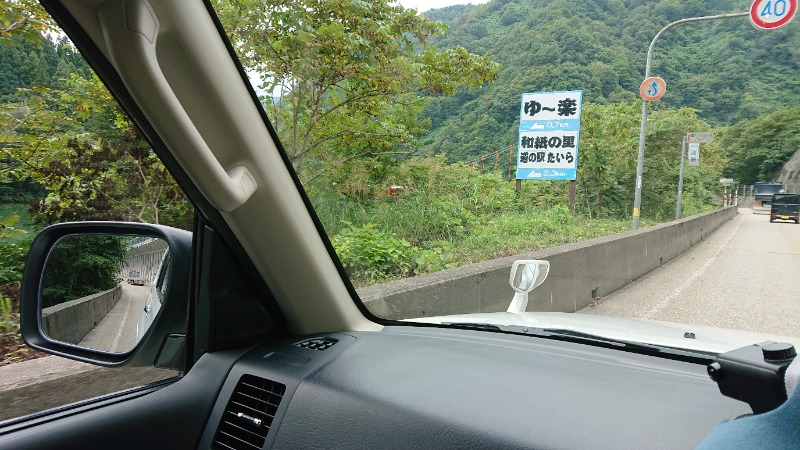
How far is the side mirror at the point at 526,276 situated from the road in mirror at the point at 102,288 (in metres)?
1.49

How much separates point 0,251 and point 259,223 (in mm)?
1049

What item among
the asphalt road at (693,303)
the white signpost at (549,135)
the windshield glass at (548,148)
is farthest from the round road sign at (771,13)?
the asphalt road at (693,303)

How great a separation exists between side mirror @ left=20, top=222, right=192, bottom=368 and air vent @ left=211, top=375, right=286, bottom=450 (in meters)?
0.32

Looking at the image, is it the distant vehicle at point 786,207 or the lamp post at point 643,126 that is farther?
the distant vehicle at point 786,207

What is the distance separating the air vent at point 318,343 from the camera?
A: 5.62ft

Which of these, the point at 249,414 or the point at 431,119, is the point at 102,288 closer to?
the point at 249,414

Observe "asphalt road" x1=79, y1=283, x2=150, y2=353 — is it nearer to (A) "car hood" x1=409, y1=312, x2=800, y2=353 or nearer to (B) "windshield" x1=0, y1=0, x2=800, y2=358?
(B) "windshield" x1=0, y1=0, x2=800, y2=358

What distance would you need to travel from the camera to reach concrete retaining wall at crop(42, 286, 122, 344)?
1554 millimetres

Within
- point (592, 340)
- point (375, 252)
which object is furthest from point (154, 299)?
point (375, 252)

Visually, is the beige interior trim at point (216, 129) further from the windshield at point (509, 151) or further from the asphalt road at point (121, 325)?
the asphalt road at point (121, 325)

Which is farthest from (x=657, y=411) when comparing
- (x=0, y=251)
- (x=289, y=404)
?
(x=0, y=251)

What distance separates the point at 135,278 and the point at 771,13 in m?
2.44

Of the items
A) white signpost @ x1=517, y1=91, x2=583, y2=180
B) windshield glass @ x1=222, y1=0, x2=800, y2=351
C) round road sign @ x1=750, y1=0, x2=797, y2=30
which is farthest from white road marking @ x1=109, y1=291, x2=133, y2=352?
round road sign @ x1=750, y1=0, x2=797, y2=30

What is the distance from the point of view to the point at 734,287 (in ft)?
14.9
